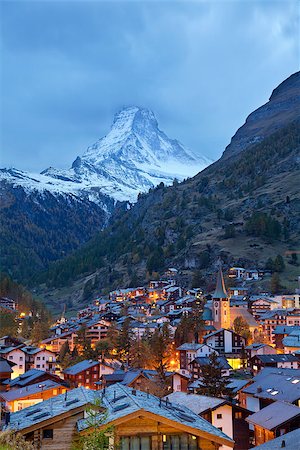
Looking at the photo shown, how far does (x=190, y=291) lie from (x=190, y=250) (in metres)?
27.5

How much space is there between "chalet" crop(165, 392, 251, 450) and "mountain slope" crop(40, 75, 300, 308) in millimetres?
96698

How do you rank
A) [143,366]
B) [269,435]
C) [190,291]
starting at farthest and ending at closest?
[190,291], [143,366], [269,435]

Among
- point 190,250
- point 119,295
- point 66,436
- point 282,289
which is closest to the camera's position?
point 66,436

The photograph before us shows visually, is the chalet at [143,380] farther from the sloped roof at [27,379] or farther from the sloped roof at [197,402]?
the sloped roof at [197,402]

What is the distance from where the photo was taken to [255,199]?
167 m

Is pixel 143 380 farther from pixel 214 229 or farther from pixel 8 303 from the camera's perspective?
pixel 214 229

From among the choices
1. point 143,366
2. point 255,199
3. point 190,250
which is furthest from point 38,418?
point 255,199

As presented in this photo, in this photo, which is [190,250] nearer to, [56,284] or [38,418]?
[56,284]

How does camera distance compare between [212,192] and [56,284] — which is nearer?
[56,284]

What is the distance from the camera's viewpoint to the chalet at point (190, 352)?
65062 millimetres

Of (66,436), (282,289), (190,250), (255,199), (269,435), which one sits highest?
(255,199)

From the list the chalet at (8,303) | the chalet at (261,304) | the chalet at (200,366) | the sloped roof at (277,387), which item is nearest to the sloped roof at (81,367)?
the chalet at (200,366)

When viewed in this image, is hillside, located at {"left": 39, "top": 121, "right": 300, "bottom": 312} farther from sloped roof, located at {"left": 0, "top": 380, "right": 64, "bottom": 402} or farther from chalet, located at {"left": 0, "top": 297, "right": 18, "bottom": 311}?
sloped roof, located at {"left": 0, "top": 380, "right": 64, "bottom": 402}

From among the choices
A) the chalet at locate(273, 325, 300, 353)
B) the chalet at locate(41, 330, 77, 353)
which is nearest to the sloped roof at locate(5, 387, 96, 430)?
the chalet at locate(273, 325, 300, 353)
